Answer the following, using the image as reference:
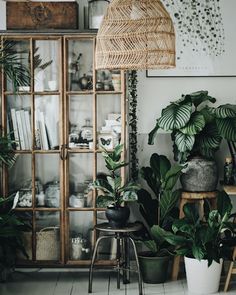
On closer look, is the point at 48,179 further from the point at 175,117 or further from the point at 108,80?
the point at 175,117

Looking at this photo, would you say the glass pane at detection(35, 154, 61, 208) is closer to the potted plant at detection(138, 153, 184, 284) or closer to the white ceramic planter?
the potted plant at detection(138, 153, 184, 284)

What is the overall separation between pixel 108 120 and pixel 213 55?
116 cm

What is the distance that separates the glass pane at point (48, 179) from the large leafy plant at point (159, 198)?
0.75 metres

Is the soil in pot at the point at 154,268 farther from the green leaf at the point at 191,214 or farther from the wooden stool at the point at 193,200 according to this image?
the green leaf at the point at 191,214

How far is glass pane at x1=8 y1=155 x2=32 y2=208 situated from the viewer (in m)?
6.09

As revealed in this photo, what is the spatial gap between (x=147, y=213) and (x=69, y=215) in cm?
70

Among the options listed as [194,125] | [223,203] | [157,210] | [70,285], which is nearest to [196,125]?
[194,125]

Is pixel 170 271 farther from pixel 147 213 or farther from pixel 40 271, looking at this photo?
pixel 40 271

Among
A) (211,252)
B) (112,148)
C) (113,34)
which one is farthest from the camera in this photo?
(112,148)

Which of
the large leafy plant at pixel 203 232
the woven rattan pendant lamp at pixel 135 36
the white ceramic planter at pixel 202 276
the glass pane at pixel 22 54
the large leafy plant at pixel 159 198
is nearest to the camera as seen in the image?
the woven rattan pendant lamp at pixel 135 36

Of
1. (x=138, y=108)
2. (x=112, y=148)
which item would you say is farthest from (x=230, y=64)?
(x=112, y=148)

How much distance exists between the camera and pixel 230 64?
629 centimetres

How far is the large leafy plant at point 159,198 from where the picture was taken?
5.90 metres

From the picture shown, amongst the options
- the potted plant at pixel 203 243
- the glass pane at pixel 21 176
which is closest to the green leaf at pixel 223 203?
the potted plant at pixel 203 243
